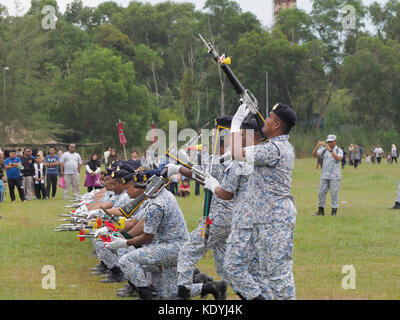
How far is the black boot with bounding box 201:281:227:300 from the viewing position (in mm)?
7660

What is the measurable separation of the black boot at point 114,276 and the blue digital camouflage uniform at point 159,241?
146cm

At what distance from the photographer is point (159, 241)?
25.2 feet

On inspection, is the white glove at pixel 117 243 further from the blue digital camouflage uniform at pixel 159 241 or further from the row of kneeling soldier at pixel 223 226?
the blue digital camouflage uniform at pixel 159 241

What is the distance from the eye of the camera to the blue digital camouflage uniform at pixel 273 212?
5926mm

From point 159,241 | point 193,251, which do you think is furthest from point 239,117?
point 159,241

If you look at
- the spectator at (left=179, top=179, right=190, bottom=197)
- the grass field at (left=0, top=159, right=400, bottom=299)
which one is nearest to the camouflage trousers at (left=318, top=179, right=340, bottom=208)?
the grass field at (left=0, top=159, right=400, bottom=299)

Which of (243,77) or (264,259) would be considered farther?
(243,77)

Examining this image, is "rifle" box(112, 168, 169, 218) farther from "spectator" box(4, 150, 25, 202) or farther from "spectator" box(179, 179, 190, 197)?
"spectator" box(179, 179, 190, 197)

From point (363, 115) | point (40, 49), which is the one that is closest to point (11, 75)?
point (40, 49)

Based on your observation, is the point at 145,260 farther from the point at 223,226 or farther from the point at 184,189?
the point at 184,189

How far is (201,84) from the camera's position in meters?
67.1

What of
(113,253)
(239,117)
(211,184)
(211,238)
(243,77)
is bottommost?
(113,253)

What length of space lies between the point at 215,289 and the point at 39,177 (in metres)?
16.2

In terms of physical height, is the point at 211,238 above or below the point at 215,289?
above
